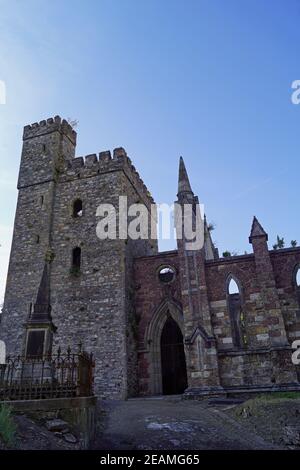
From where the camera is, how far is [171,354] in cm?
1862

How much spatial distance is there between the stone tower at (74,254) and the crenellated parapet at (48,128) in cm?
7


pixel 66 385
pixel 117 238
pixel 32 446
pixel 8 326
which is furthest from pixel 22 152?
pixel 32 446

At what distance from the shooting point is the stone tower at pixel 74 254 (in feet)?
56.5

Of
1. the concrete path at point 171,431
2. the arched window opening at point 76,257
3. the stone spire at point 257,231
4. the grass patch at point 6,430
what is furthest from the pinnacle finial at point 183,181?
the grass patch at point 6,430

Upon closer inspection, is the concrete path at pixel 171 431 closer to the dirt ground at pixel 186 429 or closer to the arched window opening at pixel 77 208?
the dirt ground at pixel 186 429

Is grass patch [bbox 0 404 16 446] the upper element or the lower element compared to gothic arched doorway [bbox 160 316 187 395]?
lower

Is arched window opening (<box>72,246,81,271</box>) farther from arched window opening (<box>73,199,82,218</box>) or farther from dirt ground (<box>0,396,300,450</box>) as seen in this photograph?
dirt ground (<box>0,396,300,450</box>)

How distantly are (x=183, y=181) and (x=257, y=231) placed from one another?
186 inches

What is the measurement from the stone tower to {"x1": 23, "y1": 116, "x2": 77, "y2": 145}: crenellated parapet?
0.07m

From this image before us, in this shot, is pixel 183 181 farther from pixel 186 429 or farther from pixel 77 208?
pixel 186 429

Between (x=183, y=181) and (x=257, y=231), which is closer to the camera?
(x=257, y=231)

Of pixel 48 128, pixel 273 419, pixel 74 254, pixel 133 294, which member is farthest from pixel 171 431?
pixel 48 128

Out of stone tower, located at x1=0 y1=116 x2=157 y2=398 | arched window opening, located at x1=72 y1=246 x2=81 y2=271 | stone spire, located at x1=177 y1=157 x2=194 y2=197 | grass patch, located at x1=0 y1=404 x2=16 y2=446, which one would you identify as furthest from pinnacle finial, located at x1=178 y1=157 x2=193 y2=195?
grass patch, located at x1=0 y1=404 x2=16 y2=446

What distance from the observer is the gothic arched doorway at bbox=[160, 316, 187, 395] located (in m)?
18.6
